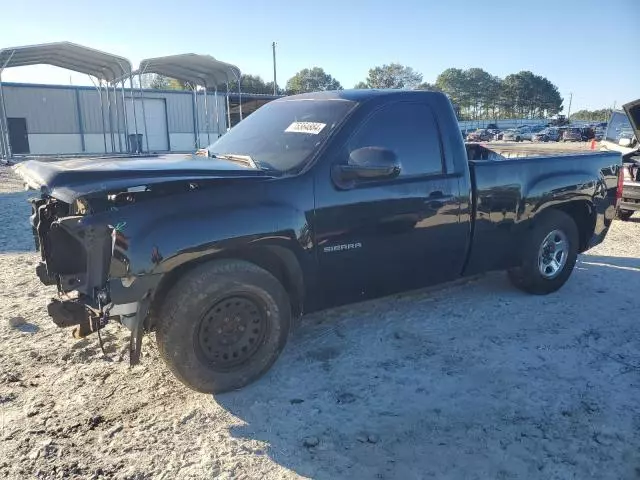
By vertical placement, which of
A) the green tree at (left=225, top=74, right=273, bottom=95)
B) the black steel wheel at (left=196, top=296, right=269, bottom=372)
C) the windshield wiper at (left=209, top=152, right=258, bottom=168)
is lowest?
the black steel wheel at (left=196, top=296, right=269, bottom=372)

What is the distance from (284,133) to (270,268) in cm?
116

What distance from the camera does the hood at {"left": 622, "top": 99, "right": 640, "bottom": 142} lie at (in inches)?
340

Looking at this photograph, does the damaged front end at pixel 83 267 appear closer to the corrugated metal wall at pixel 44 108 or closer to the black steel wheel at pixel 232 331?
the black steel wheel at pixel 232 331

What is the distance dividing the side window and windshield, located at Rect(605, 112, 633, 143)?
792 cm

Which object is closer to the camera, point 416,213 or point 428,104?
point 416,213

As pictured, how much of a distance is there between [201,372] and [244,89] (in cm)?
6853

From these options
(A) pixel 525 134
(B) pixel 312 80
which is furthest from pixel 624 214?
(B) pixel 312 80

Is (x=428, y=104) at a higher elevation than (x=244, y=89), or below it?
below

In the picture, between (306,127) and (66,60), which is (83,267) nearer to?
(306,127)

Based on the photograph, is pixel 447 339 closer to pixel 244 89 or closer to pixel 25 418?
pixel 25 418

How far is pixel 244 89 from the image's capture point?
6794 cm

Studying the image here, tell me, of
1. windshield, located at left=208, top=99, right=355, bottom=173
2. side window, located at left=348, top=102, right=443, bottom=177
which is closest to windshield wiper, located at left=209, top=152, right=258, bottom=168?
windshield, located at left=208, top=99, right=355, bottom=173

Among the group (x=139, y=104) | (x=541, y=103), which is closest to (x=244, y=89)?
(x=139, y=104)

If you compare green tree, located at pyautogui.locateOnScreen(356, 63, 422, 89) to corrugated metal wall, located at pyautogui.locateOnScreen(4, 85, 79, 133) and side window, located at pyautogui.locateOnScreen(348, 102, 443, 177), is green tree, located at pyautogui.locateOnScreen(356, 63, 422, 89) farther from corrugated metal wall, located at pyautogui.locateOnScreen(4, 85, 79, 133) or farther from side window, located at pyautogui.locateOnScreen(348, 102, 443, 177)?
side window, located at pyautogui.locateOnScreen(348, 102, 443, 177)
